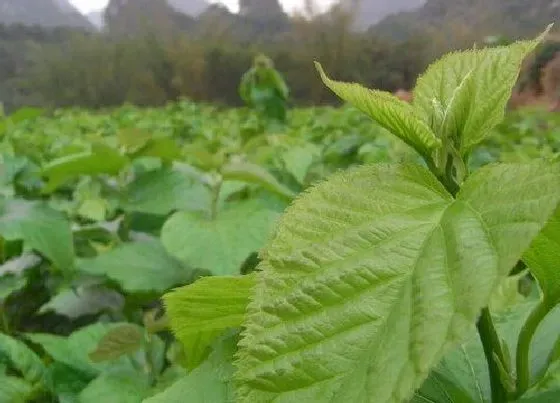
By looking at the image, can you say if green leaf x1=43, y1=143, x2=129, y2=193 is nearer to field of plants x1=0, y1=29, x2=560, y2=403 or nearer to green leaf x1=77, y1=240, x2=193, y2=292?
field of plants x1=0, y1=29, x2=560, y2=403

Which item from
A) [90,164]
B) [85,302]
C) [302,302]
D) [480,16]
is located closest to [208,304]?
[302,302]

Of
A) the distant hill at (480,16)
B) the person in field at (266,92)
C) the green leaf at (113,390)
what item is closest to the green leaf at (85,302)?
the green leaf at (113,390)

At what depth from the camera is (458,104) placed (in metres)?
0.50

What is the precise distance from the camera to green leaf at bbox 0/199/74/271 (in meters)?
1.22

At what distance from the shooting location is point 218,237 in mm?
1143

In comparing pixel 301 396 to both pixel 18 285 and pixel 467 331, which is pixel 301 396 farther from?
pixel 18 285

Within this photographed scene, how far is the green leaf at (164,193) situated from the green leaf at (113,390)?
477 millimetres

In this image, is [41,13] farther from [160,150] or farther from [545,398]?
[545,398]

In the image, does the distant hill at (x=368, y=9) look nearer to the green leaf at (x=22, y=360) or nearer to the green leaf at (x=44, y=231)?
the green leaf at (x=44, y=231)

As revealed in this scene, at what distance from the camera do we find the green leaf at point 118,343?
951 mm

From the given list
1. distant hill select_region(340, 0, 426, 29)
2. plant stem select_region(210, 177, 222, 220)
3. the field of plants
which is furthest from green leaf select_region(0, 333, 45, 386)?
distant hill select_region(340, 0, 426, 29)

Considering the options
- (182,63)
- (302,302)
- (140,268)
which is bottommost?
(182,63)

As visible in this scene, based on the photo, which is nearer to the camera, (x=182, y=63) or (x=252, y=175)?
(x=252, y=175)

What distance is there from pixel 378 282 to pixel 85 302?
0.90 meters
